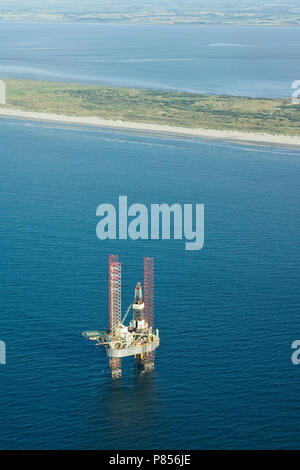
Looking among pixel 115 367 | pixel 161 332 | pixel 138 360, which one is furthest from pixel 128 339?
pixel 161 332

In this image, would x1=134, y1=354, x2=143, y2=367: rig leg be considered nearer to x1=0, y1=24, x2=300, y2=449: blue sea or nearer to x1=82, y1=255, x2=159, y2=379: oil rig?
x1=82, y1=255, x2=159, y2=379: oil rig

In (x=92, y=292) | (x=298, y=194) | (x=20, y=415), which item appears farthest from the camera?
(x=298, y=194)

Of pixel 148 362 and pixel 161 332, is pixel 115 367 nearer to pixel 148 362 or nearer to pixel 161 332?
pixel 148 362

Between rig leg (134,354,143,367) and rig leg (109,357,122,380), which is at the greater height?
rig leg (134,354,143,367)

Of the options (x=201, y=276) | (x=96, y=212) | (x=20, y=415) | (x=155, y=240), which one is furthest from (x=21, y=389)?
(x=96, y=212)

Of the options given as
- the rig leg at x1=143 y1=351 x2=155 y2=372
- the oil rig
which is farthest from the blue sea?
the oil rig

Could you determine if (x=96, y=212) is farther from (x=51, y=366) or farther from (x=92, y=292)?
(x=51, y=366)

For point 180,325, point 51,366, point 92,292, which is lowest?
point 51,366
